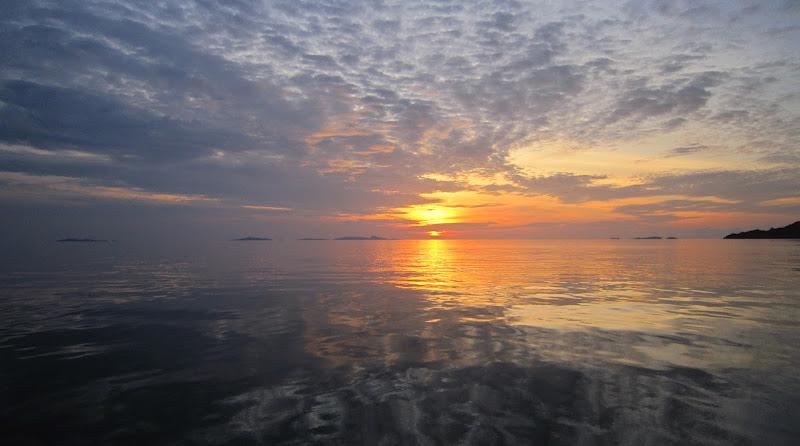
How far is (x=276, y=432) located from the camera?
8039 millimetres

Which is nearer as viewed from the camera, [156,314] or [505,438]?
[505,438]

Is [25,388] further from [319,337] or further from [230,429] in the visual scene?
[319,337]

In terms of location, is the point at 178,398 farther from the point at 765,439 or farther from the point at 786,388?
the point at 786,388

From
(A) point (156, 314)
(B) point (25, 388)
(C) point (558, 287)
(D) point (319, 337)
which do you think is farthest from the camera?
(C) point (558, 287)

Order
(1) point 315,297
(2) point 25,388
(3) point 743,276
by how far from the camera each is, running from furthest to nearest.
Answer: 1. (3) point 743,276
2. (1) point 315,297
3. (2) point 25,388

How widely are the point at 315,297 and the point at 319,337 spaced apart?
1101cm

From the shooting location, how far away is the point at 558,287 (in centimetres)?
3069

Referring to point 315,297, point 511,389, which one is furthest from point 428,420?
point 315,297

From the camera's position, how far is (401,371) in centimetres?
1179

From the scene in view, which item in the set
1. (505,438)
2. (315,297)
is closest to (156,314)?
(315,297)

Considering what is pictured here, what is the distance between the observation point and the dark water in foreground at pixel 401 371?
821 centimetres

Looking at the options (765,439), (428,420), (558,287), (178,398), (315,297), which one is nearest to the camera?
(765,439)

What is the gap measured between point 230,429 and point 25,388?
21.0 ft

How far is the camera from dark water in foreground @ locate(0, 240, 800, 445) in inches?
323
